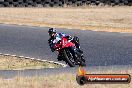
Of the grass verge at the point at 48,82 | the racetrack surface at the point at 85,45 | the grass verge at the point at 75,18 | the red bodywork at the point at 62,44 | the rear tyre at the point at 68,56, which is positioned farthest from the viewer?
the grass verge at the point at 75,18

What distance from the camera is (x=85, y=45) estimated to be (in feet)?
64.4

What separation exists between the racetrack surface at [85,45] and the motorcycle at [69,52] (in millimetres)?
4217

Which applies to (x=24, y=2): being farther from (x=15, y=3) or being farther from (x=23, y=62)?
(x=23, y=62)

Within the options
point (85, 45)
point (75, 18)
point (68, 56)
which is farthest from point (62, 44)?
point (75, 18)

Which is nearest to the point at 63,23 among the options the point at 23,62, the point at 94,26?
the point at 94,26

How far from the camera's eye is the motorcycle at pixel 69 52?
1009cm

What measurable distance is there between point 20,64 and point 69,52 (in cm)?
551

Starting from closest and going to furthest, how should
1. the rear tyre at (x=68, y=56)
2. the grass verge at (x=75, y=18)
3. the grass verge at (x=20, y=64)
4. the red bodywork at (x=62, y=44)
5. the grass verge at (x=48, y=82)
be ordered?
the red bodywork at (x=62, y=44), the rear tyre at (x=68, y=56), the grass verge at (x=48, y=82), the grass verge at (x=20, y=64), the grass verge at (x=75, y=18)

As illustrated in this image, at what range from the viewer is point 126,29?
2525 centimetres

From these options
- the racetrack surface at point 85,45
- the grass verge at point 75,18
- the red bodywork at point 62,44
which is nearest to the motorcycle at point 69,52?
the red bodywork at point 62,44

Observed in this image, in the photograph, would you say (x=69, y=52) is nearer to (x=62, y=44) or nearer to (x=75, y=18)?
(x=62, y=44)

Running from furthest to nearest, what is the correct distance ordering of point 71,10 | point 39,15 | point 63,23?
point 71,10, point 39,15, point 63,23

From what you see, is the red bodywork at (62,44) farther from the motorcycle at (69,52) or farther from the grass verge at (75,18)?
the grass verge at (75,18)

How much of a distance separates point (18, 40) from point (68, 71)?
9484mm
